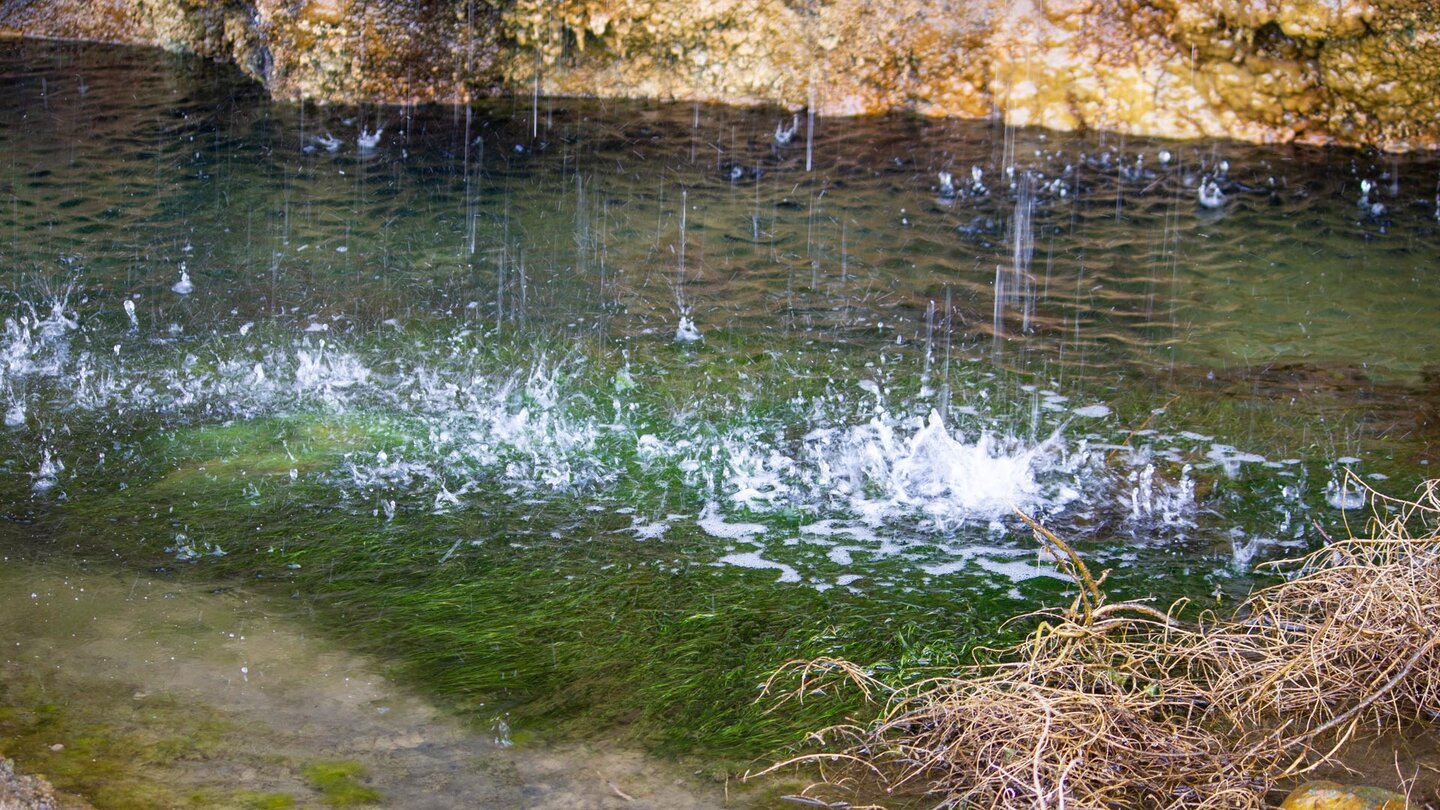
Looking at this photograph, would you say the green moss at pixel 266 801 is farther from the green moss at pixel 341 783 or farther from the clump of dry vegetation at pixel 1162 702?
the clump of dry vegetation at pixel 1162 702

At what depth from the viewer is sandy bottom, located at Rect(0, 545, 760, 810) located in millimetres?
3740

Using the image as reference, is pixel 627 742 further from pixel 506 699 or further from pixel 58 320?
pixel 58 320

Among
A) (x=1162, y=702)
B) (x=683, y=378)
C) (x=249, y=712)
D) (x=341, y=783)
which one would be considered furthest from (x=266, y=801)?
(x=683, y=378)

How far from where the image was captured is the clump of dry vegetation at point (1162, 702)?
3.71 m

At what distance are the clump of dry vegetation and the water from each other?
442 mm

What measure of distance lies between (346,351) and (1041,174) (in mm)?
5645

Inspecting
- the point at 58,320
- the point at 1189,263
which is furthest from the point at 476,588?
the point at 1189,263

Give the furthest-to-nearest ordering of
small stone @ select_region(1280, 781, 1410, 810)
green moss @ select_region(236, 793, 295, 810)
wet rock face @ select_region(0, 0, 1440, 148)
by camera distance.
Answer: wet rock face @ select_region(0, 0, 1440, 148)
green moss @ select_region(236, 793, 295, 810)
small stone @ select_region(1280, 781, 1410, 810)

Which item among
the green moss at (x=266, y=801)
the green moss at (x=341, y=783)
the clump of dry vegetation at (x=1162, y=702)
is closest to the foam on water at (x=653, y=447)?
the clump of dry vegetation at (x=1162, y=702)

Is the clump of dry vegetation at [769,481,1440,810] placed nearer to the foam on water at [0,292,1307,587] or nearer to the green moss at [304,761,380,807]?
the foam on water at [0,292,1307,587]

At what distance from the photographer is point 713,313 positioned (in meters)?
7.77

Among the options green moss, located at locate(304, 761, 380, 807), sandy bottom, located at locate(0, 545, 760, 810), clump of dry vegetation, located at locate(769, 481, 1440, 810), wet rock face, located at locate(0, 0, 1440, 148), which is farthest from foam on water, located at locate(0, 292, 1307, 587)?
wet rock face, located at locate(0, 0, 1440, 148)

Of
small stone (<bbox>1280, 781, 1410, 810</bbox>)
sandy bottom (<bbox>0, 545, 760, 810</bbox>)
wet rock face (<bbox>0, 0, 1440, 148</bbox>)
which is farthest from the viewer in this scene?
wet rock face (<bbox>0, 0, 1440, 148</bbox>)

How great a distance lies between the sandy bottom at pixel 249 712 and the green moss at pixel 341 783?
0.7 inches
